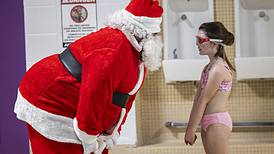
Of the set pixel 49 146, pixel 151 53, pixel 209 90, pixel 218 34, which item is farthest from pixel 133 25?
pixel 218 34

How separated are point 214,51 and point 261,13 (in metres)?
0.96

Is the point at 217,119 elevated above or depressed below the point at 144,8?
below

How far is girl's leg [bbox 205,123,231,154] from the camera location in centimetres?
277

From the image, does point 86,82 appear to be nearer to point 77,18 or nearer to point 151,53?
point 151,53

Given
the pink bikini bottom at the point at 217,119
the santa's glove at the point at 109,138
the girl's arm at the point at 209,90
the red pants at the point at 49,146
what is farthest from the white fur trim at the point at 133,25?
the pink bikini bottom at the point at 217,119

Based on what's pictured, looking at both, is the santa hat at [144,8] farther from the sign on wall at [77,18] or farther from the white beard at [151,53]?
the sign on wall at [77,18]

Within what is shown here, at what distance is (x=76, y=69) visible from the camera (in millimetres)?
1993

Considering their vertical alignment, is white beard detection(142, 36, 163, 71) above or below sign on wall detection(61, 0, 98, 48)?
below

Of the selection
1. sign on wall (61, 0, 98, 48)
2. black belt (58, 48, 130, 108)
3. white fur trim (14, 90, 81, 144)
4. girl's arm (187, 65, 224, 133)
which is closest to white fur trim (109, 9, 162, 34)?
black belt (58, 48, 130, 108)

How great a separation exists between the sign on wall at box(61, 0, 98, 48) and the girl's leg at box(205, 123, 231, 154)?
46.3 inches

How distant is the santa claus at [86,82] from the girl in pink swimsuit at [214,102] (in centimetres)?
76

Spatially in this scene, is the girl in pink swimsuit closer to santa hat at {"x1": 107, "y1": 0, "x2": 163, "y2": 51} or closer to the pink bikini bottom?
the pink bikini bottom

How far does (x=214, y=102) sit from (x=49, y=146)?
3.87 ft

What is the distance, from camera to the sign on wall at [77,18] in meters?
3.35
